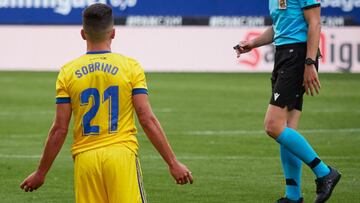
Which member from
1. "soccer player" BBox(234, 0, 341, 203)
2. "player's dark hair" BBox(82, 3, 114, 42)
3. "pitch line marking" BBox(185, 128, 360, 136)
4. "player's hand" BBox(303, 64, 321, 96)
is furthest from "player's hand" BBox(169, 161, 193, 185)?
"pitch line marking" BBox(185, 128, 360, 136)

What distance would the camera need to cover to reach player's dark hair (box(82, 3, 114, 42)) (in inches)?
255

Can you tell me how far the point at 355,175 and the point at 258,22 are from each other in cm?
1838

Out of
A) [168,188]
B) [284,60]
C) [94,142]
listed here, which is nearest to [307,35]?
[284,60]

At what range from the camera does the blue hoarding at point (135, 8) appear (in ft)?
98.8

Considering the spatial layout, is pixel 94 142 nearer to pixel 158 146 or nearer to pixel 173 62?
pixel 158 146

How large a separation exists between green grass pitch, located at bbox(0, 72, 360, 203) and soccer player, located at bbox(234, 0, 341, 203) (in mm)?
870

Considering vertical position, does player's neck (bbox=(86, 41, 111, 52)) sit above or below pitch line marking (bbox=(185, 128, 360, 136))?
above

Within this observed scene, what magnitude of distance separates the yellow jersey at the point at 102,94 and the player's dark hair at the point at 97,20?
13 centimetres

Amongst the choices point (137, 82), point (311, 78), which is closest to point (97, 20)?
point (137, 82)

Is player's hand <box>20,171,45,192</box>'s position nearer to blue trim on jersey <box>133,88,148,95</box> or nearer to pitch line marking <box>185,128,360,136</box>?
blue trim on jersey <box>133,88,148,95</box>

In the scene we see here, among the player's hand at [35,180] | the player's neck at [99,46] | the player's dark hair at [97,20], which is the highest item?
the player's dark hair at [97,20]

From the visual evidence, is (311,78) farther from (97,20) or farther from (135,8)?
(135,8)

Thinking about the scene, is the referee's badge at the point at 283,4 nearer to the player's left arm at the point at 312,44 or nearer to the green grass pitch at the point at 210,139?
the player's left arm at the point at 312,44

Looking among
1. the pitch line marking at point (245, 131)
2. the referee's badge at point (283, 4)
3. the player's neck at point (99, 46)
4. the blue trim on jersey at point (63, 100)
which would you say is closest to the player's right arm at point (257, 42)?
the referee's badge at point (283, 4)
